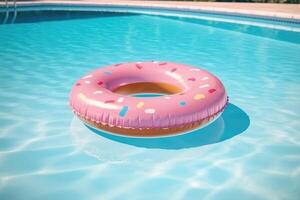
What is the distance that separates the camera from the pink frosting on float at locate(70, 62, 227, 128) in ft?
10.2

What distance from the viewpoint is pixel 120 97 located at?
3.29 metres

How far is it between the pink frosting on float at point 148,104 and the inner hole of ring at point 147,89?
Result: 24 centimetres

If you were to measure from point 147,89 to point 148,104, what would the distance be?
3.84ft

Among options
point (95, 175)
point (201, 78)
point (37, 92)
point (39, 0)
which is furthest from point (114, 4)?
point (95, 175)

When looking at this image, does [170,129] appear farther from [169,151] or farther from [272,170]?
[272,170]

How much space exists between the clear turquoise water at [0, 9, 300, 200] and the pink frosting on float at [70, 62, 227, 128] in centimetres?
35

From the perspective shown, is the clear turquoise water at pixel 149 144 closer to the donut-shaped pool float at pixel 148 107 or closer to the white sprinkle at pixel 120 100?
the donut-shaped pool float at pixel 148 107

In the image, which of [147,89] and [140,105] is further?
[147,89]

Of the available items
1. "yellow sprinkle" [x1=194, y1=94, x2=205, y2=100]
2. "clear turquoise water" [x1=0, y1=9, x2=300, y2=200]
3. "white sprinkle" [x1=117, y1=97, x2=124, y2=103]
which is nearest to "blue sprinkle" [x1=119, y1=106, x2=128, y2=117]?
"white sprinkle" [x1=117, y1=97, x2=124, y2=103]

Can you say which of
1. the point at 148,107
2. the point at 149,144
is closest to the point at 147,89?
the point at 149,144

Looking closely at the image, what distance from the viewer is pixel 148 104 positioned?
316cm

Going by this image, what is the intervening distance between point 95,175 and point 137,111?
0.72 metres

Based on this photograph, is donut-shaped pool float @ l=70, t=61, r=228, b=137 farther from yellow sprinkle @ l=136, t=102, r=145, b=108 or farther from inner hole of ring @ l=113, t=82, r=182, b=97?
inner hole of ring @ l=113, t=82, r=182, b=97

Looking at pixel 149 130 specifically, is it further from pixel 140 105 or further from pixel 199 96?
pixel 199 96
